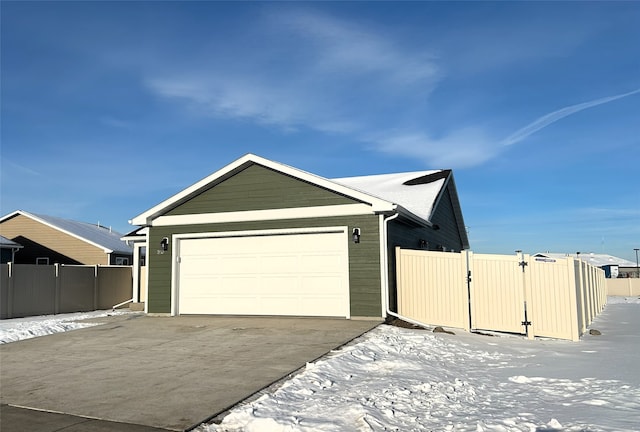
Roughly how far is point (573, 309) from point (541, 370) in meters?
3.58

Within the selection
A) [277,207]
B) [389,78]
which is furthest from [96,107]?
[389,78]

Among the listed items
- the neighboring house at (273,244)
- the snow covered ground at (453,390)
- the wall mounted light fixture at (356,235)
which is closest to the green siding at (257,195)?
the neighboring house at (273,244)

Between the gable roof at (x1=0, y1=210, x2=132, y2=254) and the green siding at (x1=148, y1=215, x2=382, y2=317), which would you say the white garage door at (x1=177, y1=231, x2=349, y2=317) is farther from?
the gable roof at (x1=0, y1=210, x2=132, y2=254)

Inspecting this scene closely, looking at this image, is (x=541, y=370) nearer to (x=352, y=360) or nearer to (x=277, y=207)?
(x=352, y=360)

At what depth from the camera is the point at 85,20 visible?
11.1 m

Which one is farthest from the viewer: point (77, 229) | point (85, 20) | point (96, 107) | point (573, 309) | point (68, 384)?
point (77, 229)

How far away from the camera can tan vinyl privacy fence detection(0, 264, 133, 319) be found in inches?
555

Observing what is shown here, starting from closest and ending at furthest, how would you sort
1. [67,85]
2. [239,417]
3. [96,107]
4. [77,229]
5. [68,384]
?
[239,417]
[68,384]
[67,85]
[96,107]
[77,229]

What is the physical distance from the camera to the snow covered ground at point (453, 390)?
430cm

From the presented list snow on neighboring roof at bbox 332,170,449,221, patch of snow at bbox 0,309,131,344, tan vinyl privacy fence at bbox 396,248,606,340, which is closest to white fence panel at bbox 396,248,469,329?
tan vinyl privacy fence at bbox 396,248,606,340

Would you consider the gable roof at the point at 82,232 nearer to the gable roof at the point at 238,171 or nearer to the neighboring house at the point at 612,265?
the gable roof at the point at 238,171

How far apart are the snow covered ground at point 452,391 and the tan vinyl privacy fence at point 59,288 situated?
1149 cm

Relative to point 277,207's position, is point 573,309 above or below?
below

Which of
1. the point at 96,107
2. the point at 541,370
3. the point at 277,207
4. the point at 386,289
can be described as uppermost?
the point at 96,107
